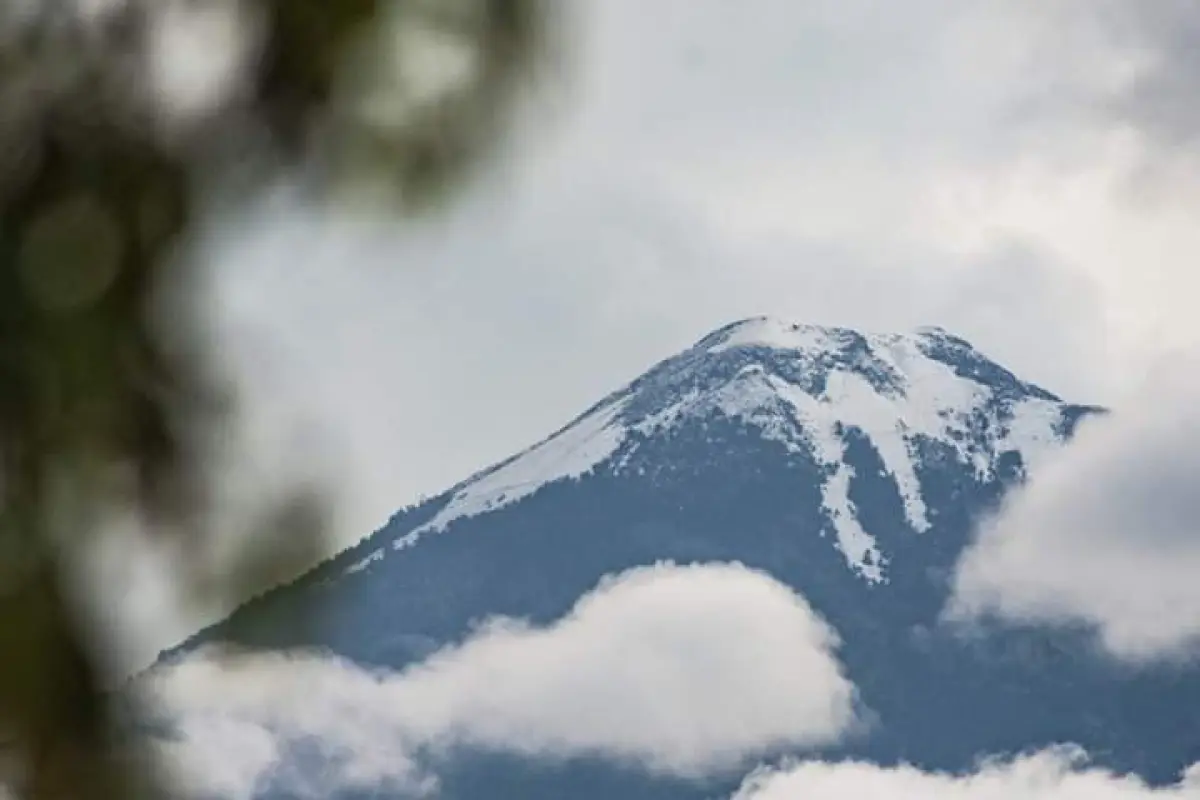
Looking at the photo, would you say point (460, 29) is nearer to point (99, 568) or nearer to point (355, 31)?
point (355, 31)

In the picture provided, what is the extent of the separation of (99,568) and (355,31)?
2.94ft

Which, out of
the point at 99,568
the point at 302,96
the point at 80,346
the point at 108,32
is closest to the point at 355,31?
the point at 302,96

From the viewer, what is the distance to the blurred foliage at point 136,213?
3.15 meters

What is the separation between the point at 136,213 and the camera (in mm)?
3297

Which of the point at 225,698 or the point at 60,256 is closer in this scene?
the point at 60,256

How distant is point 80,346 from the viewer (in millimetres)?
3184

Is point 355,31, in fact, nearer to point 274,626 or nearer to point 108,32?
point 108,32

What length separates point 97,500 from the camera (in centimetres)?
323

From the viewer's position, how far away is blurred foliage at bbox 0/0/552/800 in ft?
10.3

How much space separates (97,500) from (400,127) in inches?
29.0

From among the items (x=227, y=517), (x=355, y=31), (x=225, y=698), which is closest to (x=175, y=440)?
(x=227, y=517)

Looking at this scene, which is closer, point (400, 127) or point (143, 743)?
point (143, 743)

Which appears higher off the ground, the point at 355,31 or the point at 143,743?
the point at 355,31

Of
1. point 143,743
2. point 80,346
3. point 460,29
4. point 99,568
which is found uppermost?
point 460,29
